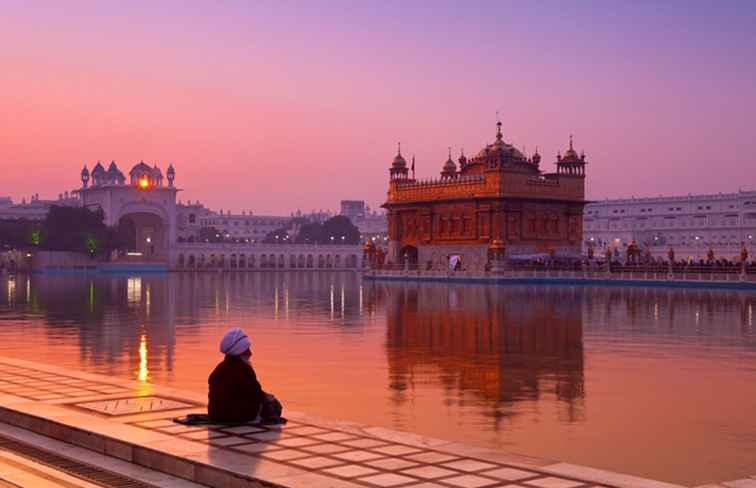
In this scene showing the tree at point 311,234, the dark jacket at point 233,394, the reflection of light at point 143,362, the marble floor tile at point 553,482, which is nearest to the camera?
the marble floor tile at point 553,482

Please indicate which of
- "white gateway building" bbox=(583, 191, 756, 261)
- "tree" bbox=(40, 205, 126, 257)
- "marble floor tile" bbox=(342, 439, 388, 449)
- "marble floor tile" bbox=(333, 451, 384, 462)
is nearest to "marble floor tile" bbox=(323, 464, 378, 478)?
"marble floor tile" bbox=(333, 451, 384, 462)

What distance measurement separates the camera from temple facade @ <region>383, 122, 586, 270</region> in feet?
221

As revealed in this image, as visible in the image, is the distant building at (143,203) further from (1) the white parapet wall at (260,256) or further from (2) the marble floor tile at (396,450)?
(2) the marble floor tile at (396,450)

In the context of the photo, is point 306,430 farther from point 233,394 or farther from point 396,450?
point 396,450

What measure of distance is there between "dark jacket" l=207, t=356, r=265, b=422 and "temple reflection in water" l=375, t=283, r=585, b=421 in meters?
3.22

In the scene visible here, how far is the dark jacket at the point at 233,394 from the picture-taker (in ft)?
→ 29.5

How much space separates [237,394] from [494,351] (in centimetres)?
986

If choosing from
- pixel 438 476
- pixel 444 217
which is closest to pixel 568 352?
pixel 438 476

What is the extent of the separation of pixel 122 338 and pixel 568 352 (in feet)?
30.9

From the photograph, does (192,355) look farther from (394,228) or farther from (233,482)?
(394,228)

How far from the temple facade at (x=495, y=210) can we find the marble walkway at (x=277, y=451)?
57760mm

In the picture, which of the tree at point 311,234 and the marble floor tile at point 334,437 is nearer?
the marble floor tile at point 334,437

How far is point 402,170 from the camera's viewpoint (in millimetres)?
77875

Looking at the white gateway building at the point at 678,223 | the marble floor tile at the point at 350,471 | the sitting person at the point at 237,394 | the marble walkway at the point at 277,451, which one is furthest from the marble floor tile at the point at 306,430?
the white gateway building at the point at 678,223
